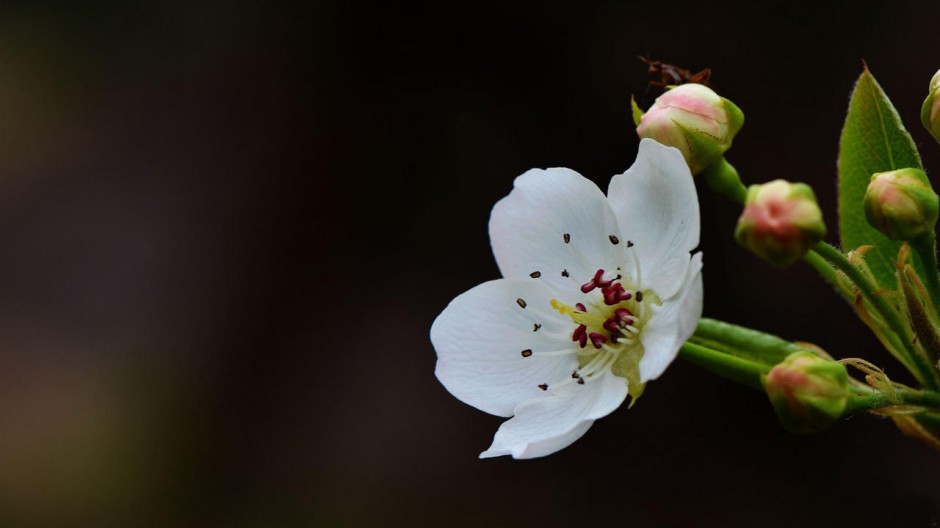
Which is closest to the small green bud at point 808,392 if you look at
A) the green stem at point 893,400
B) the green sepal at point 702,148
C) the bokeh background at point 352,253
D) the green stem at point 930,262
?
the green stem at point 893,400

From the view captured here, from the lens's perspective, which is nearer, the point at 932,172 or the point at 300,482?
the point at 932,172

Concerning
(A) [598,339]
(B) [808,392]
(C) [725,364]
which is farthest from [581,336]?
(B) [808,392]

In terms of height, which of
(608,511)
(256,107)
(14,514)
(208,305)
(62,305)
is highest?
(256,107)

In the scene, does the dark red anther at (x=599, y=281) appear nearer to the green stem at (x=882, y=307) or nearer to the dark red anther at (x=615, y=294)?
the dark red anther at (x=615, y=294)

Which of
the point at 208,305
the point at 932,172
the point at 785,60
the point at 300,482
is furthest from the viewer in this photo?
the point at 208,305

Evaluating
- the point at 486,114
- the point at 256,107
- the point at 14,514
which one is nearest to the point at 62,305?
the point at 14,514

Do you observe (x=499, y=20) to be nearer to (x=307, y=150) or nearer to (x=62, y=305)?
(x=307, y=150)

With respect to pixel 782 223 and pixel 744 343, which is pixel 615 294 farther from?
pixel 782 223
